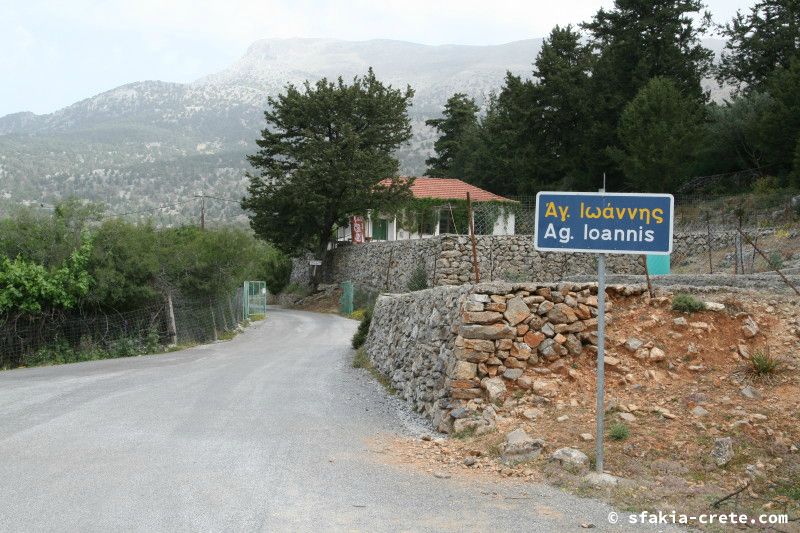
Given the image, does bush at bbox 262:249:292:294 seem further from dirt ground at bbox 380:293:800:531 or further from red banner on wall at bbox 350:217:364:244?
dirt ground at bbox 380:293:800:531

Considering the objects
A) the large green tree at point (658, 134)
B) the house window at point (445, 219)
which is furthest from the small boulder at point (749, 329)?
the house window at point (445, 219)

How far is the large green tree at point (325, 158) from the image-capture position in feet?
153

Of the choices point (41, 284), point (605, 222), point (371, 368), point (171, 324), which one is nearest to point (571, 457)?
point (605, 222)

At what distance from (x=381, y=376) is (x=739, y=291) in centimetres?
803

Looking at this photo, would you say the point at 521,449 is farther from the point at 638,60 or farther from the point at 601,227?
the point at 638,60

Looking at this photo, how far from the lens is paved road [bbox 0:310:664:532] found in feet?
19.6

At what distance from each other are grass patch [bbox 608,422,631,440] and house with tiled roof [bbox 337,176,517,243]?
34058mm

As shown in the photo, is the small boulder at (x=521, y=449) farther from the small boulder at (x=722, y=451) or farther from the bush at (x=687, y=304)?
the bush at (x=687, y=304)

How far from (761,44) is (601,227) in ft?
135

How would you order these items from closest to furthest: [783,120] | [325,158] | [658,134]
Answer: [783,120] < [658,134] < [325,158]

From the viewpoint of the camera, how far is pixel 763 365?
8258mm

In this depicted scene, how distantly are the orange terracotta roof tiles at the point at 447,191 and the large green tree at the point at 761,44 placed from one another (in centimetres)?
1674

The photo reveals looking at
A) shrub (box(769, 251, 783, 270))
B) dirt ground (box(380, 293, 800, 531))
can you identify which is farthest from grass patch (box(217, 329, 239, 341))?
dirt ground (box(380, 293, 800, 531))

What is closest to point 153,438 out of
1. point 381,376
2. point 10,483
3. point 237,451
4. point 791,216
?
point 237,451
